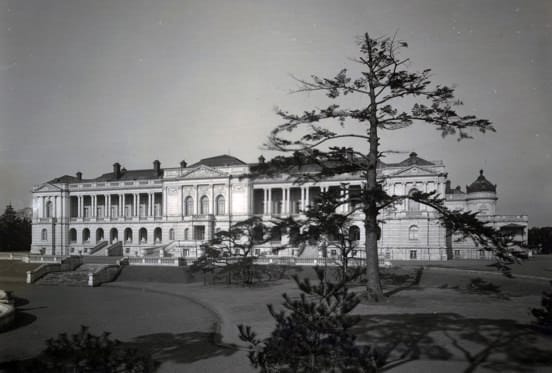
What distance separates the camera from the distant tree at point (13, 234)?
62.7m

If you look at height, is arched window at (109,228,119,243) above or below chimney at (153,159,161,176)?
below

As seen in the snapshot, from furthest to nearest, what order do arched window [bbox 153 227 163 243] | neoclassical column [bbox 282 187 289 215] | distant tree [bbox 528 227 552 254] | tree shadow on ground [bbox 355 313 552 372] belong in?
distant tree [bbox 528 227 552 254] < arched window [bbox 153 227 163 243] < neoclassical column [bbox 282 187 289 215] < tree shadow on ground [bbox 355 313 552 372]

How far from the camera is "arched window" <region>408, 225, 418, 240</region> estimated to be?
47.2 m

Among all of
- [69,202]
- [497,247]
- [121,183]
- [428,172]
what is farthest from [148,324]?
[69,202]

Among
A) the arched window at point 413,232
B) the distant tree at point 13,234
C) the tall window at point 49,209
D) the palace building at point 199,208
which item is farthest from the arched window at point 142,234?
the arched window at point 413,232

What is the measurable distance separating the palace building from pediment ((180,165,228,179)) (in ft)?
0.46

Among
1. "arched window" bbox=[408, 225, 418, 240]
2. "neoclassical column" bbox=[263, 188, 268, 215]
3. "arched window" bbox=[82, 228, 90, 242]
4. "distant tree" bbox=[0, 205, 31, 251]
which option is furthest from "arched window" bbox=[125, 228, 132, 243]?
"arched window" bbox=[408, 225, 418, 240]

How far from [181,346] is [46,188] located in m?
61.8

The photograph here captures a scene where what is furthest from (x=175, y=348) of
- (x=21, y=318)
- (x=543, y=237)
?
(x=543, y=237)

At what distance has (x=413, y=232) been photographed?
156 feet

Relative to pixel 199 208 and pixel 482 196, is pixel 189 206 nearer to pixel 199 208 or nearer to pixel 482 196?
pixel 199 208

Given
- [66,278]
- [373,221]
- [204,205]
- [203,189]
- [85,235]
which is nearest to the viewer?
[373,221]

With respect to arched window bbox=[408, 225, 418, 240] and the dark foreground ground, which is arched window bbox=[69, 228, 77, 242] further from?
arched window bbox=[408, 225, 418, 240]

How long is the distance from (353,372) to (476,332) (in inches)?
333
